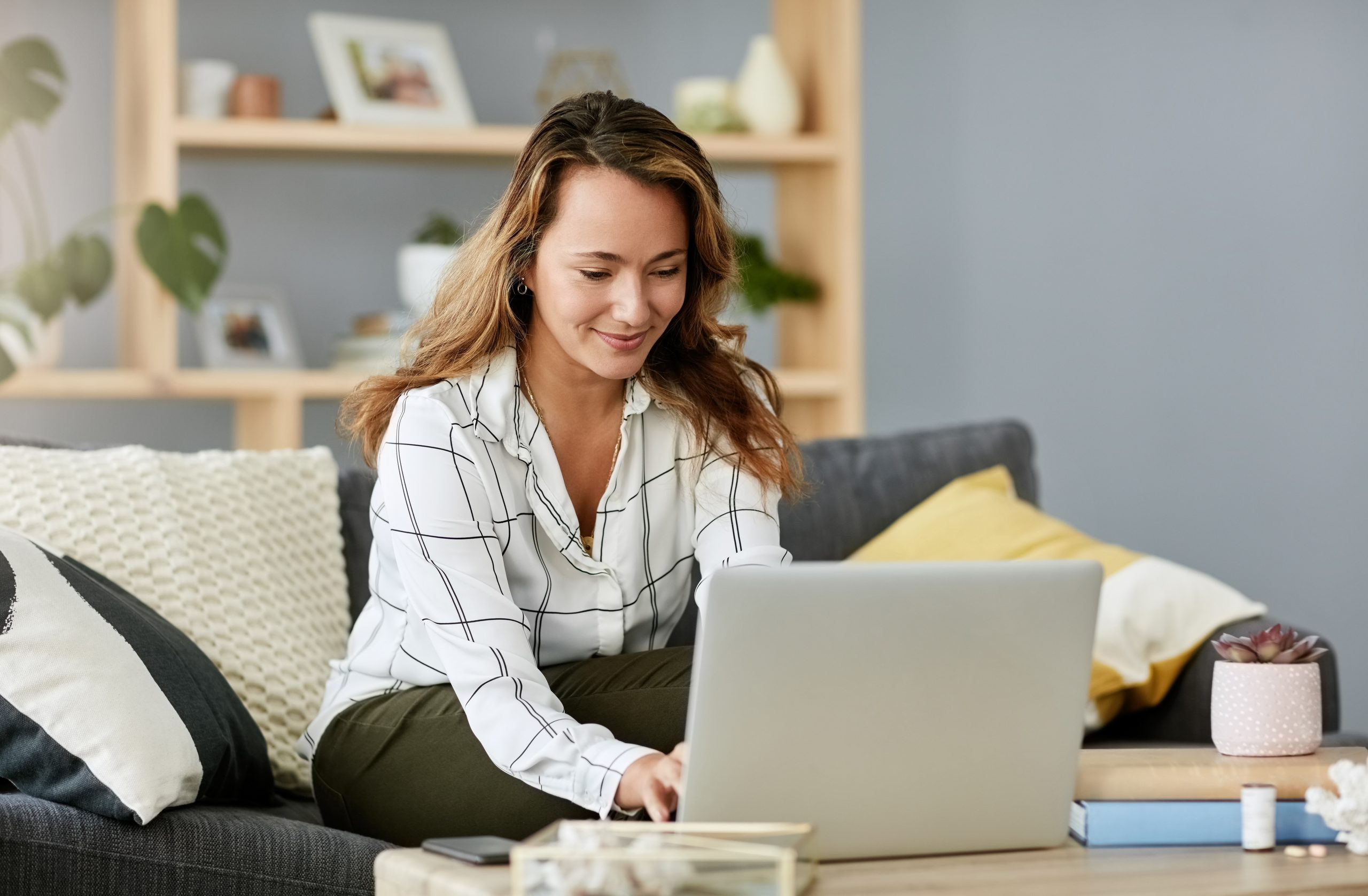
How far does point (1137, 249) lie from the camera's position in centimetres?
364

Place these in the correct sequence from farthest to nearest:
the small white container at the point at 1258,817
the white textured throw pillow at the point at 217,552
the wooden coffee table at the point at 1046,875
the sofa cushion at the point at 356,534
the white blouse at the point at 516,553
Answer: the sofa cushion at the point at 356,534, the white textured throw pillow at the point at 217,552, the white blouse at the point at 516,553, the small white container at the point at 1258,817, the wooden coffee table at the point at 1046,875

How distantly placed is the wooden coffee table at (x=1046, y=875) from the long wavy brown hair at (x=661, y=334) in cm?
62

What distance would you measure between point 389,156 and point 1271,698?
241 centimetres

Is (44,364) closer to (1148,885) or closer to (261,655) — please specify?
(261,655)

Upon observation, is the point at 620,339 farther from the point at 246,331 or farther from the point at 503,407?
the point at 246,331

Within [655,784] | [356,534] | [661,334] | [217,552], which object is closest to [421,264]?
[356,534]

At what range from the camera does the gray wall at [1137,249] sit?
11.8 ft

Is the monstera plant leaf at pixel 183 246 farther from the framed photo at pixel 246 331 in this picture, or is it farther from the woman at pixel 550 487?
the woman at pixel 550 487

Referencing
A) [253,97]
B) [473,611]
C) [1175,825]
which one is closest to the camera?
[1175,825]

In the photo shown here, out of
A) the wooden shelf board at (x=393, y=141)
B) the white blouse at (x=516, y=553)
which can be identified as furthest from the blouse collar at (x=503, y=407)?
the wooden shelf board at (x=393, y=141)

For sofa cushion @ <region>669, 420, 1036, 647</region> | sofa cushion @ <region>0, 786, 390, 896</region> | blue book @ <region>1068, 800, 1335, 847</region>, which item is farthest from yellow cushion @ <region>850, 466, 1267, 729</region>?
sofa cushion @ <region>0, 786, 390, 896</region>

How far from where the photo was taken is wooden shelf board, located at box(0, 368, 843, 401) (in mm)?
2855

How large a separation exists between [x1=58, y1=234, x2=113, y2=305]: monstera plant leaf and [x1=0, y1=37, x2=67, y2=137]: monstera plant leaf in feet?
0.78

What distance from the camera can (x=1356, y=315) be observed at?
11.8 feet
